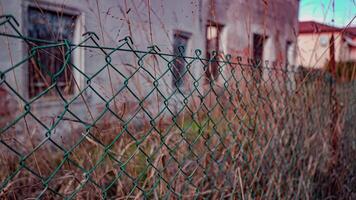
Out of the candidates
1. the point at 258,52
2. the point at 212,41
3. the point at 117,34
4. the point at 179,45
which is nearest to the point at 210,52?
the point at 212,41

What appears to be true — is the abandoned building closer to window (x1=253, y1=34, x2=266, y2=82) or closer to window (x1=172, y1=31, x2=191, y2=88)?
window (x1=172, y1=31, x2=191, y2=88)

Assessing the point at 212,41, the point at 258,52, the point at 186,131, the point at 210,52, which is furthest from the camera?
the point at 258,52

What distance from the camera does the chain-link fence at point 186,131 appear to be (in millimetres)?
1276

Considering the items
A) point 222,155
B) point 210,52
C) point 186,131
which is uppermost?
point 210,52

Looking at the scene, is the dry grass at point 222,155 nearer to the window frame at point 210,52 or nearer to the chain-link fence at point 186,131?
the chain-link fence at point 186,131

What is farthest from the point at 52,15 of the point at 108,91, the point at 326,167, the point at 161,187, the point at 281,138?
the point at 326,167

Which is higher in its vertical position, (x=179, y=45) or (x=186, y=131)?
(x=179, y=45)

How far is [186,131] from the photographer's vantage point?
148 cm

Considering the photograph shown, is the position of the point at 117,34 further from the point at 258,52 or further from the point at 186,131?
the point at 258,52

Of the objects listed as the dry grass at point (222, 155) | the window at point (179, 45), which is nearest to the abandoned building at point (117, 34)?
the window at point (179, 45)

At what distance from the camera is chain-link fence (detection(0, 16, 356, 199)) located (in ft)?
4.19

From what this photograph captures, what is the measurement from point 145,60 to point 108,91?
0.72 feet

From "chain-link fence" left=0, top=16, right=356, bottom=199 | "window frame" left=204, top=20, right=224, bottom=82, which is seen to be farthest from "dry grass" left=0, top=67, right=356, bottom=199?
"window frame" left=204, top=20, right=224, bottom=82

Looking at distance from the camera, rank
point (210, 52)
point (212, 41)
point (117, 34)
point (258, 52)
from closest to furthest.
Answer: point (117, 34) < point (210, 52) < point (212, 41) < point (258, 52)
